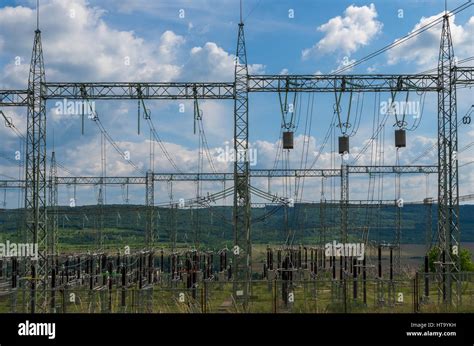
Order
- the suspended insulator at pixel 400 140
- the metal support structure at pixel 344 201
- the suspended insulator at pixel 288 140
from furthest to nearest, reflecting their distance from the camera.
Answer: the metal support structure at pixel 344 201 < the suspended insulator at pixel 400 140 < the suspended insulator at pixel 288 140

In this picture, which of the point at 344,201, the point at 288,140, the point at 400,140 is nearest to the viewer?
the point at 288,140

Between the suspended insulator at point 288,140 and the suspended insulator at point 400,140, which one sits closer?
the suspended insulator at point 288,140

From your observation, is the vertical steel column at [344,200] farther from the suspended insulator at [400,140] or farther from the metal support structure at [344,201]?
the suspended insulator at [400,140]

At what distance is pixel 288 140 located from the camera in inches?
895

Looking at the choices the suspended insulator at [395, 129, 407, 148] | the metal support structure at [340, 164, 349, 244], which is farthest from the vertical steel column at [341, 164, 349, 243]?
the suspended insulator at [395, 129, 407, 148]

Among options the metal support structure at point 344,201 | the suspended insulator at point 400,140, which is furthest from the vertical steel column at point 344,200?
the suspended insulator at point 400,140

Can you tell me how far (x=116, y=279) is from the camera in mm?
41781

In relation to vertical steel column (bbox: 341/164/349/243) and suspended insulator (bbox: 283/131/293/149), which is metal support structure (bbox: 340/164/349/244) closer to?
vertical steel column (bbox: 341/164/349/243)

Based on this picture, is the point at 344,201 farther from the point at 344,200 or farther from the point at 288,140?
the point at 288,140

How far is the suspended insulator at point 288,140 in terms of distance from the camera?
22.6m

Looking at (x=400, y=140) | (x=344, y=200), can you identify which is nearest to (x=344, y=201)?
(x=344, y=200)

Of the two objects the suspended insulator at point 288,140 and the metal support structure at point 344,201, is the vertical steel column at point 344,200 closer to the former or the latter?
the metal support structure at point 344,201

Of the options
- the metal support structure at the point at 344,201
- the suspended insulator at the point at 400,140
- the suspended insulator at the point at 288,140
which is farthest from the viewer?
the metal support structure at the point at 344,201
